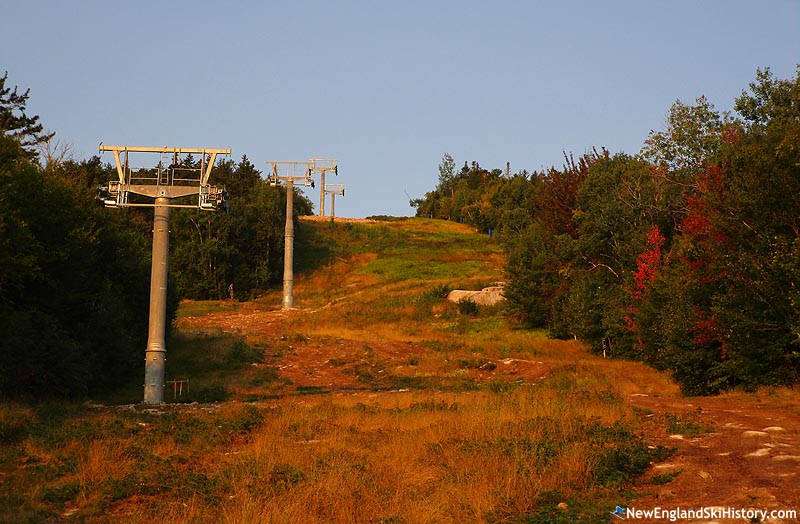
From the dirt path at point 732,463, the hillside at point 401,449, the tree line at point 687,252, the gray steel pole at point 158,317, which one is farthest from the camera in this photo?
the gray steel pole at point 158,317

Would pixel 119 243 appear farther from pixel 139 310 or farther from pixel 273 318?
pixel 273 318

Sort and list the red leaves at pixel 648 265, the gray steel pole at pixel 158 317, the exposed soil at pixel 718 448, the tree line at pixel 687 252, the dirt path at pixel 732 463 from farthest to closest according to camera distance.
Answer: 1. the red leaves at pixel 648 265
2. the gray steel pole at pixel 158 317
3. the tree line at pixel 687 252
4. the exposed soil at pixel 718 448
5. the dirt path at pixel 732 463

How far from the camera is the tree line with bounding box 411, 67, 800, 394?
2148 cm

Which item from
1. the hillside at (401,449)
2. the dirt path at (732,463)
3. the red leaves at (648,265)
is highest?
the red leaves at (648,265)

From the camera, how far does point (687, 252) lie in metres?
26.6

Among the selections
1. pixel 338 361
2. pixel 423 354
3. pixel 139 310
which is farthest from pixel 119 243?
pixel 423 354

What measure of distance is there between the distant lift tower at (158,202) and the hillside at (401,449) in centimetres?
179

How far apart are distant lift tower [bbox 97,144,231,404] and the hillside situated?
179 centimetres

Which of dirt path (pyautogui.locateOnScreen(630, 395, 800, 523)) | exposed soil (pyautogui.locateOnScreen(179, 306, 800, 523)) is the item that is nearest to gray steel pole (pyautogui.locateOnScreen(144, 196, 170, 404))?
exposed soil (pyautogui.locateOnScreen(179, 306, 800, 523))

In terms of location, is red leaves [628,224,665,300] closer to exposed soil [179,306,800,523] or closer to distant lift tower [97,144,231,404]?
exposed soil [179,306,800,523]

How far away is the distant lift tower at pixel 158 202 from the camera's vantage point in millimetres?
24688

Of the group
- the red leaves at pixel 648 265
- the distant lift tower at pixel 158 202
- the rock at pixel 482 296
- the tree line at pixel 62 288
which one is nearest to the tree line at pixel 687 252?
the red leaves at pixel 648 265

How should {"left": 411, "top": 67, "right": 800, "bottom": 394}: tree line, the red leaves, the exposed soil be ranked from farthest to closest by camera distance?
the red leaves → {"left": 411, "top": 67, "right": 800, "bottom": 394}: tree line → the exposed soil

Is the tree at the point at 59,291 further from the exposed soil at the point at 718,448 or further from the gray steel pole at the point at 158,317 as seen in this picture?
the exposed soil at the point at 718,448
